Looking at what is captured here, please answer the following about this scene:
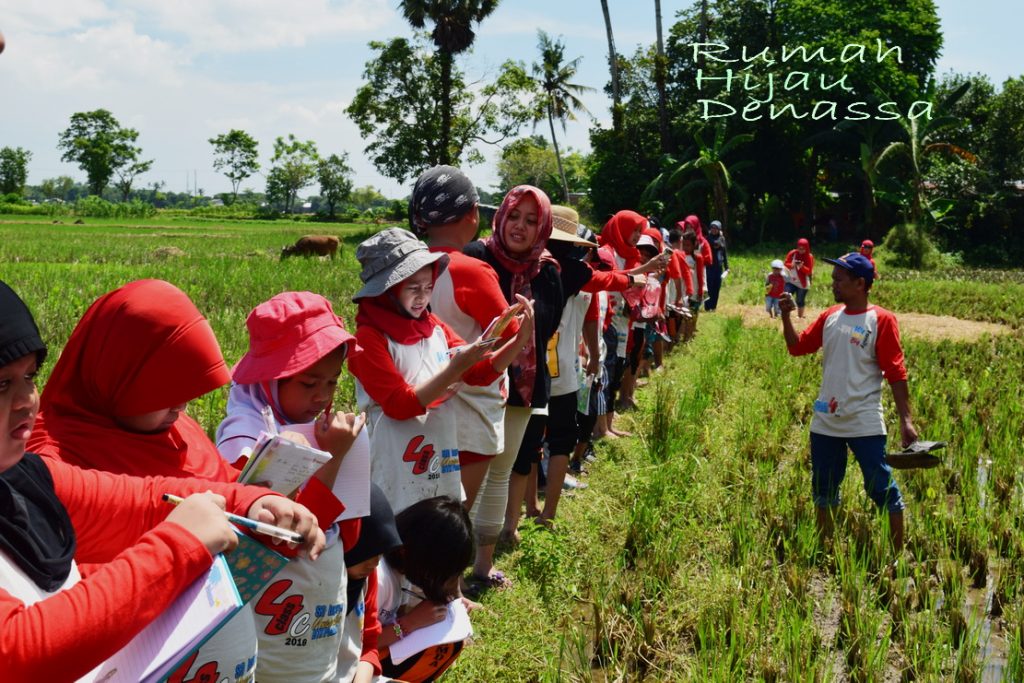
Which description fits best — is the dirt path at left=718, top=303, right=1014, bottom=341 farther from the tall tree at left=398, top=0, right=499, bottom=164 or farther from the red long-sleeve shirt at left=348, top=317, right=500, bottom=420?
the tall tree at left=398, top=0, right=499, bottom=164

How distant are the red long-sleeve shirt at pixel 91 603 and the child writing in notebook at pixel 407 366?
1.43 meters

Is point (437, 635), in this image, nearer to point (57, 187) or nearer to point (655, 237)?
point (655, 237)

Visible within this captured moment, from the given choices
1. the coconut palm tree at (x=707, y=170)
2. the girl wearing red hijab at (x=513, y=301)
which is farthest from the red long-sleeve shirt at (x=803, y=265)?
the coconut palm tree at (x=707, y=170)

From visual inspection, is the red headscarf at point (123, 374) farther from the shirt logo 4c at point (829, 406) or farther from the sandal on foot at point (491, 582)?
the shirt logo 4c at point (829, 406)

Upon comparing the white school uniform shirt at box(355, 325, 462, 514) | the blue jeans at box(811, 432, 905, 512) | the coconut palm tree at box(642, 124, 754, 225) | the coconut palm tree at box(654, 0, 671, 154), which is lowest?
the blue jeans at box(811, 432, 905, 512)

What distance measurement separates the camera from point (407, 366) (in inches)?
115

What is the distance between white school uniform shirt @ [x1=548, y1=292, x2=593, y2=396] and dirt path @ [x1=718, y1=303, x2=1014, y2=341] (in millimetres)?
8847

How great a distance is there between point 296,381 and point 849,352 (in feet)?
10.5

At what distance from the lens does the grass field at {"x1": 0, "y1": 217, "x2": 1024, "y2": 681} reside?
3.22m

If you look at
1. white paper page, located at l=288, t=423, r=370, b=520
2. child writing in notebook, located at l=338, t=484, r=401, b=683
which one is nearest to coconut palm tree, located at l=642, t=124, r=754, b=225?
child writing in notebook, located at l=338, t=484, r=401, b=683

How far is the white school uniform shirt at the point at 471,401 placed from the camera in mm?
3336

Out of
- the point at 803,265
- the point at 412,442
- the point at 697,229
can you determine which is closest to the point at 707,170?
the point at 803,265

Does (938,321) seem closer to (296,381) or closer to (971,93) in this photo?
(296,381)

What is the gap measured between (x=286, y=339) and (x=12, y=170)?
75375mm
